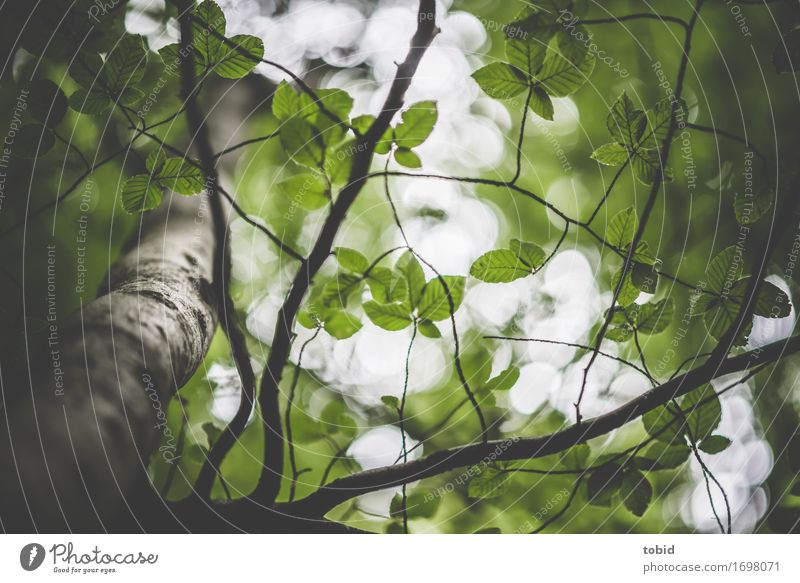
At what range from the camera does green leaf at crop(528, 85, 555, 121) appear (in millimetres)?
646

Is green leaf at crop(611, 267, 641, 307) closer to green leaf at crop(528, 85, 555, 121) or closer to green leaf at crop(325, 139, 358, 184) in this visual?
green leaf at crop(528, 85, 555, 121)

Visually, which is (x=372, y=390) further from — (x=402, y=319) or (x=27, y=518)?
(x=27, y=518)

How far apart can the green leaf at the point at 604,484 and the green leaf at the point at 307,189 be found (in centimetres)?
61

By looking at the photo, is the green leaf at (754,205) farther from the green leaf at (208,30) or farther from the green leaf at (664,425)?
the green leaf at (208,30)

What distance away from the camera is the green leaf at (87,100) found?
62 cm

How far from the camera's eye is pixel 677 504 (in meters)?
1.19

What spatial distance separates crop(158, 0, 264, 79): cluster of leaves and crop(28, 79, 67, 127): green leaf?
0.51 feet

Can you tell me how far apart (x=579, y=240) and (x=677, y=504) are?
73 cm

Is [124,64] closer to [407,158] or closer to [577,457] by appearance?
[407,158]

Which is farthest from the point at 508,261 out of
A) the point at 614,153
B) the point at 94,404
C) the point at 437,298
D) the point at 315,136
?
the point at 94,404

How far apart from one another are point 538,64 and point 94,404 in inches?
26.2

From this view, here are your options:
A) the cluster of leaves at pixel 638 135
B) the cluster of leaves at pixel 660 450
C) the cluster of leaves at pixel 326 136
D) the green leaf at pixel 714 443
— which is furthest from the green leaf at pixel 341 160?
the green leaf at pixel 714 443

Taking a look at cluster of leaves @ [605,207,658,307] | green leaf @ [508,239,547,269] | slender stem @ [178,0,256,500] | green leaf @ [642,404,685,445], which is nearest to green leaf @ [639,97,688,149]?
cluster of leaves @ [605,207,658,307]

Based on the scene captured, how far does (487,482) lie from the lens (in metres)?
0.73
